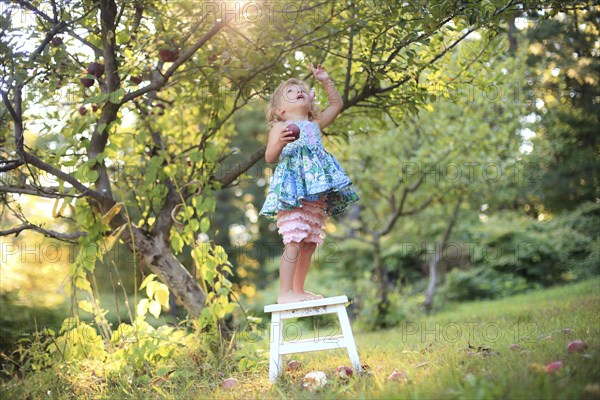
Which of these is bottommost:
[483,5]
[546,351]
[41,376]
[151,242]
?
[41,376]

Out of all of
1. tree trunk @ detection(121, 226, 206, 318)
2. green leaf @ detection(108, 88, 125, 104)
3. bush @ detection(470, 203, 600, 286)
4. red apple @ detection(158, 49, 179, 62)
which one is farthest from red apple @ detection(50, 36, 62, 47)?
bush @ detection(470, 203, 600, 286)

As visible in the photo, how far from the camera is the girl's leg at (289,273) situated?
2.57 metres

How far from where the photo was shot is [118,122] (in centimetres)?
315

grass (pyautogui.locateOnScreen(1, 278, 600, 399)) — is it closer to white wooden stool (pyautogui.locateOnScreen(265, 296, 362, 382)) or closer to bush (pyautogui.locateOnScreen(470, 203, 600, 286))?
white wooden stool (pyautogui.locateOnScreen(265, 296, 362, 382))

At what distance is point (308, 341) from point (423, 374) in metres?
0.53

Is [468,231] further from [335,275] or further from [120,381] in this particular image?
[120,381]

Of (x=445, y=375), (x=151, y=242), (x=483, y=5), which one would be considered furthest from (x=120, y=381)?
(x=483, y=5)

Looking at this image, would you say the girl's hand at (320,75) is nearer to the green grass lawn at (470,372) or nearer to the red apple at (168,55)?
the red apple at (168,55)

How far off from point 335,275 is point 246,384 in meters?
8.65

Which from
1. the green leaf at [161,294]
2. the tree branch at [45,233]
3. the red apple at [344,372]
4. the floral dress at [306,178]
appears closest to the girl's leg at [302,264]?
the floral dress at [306,178]

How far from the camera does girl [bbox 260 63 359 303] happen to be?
2.59 metres

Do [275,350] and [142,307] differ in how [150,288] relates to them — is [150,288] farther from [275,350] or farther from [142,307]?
[275,350]

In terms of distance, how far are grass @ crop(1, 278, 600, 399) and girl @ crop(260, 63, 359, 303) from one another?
1.48ft

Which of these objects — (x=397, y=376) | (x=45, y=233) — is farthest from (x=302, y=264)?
(x=45, y=233)
